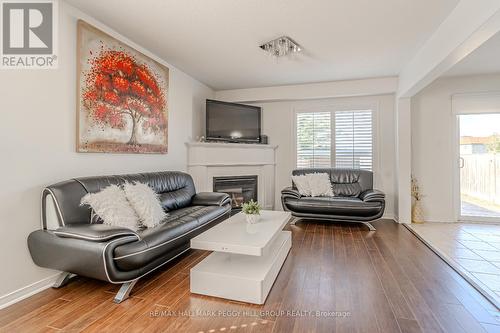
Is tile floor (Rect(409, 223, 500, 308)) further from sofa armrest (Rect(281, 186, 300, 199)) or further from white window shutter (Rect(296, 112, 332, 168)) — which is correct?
white window shutter (Rect(296, 112, 332, 168))

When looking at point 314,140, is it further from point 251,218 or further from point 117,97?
point 117,97

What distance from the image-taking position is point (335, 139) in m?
5.02

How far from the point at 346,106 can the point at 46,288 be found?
5.14 metres

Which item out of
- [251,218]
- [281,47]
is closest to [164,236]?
[251,218]


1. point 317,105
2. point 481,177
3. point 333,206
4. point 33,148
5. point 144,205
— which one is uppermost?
point 317,105

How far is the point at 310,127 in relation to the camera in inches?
204

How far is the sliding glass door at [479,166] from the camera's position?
4211 millimetres

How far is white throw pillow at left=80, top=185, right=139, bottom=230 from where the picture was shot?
2.14 meters

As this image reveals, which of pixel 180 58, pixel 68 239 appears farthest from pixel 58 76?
pixel 180 58

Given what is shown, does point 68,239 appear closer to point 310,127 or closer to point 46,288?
point 46,288

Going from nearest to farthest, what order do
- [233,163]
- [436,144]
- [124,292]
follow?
[124,292] → [436,144] → [233,163]

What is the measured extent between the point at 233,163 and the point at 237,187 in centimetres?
51

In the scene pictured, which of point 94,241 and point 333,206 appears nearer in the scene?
point 94,241

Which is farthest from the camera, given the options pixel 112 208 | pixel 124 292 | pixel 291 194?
pixel 291 194
